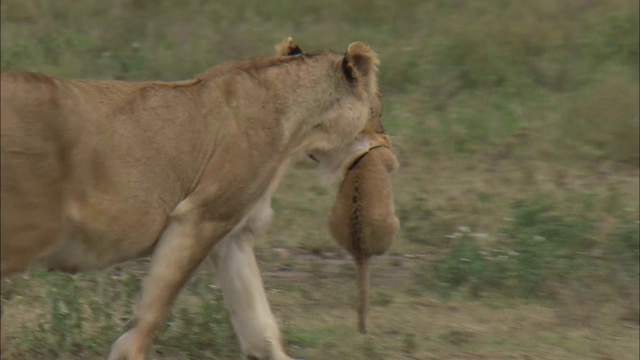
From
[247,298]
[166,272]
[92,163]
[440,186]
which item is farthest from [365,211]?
[440,186]

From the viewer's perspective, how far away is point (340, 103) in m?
5.36

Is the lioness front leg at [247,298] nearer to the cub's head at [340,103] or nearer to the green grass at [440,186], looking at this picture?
the green grass at [440,186]

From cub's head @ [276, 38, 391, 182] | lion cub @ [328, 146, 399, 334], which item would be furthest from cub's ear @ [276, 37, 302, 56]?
lion cub @ [328, 146, 399, 334]

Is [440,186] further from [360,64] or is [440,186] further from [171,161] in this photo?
[171,161]

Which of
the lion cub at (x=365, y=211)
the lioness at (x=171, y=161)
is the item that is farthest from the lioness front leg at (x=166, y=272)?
the lion cub at (x=365, y=211)

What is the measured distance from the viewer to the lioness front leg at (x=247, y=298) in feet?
17.4

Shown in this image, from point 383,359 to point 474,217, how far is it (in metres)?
2.55

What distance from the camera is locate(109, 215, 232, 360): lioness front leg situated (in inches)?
186

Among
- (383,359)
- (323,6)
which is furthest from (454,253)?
(323,6)

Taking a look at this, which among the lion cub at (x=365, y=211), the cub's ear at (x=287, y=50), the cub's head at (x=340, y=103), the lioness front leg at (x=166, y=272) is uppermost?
the cub's ear at (x=287, y=50)

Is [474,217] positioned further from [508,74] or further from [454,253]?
[508,74]

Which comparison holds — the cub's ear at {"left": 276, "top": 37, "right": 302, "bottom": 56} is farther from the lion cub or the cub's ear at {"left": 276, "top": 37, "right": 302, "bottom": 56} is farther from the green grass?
the green grass

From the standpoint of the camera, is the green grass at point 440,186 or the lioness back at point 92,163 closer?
the lioness back at point 92,163

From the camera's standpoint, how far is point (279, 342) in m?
5.34
